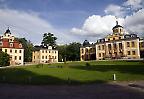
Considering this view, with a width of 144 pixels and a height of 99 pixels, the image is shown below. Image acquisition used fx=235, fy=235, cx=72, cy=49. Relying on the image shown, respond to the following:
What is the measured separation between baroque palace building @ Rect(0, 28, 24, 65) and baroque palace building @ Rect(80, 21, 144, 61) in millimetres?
36544

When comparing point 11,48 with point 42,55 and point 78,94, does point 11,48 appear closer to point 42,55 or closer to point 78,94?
point 42,55

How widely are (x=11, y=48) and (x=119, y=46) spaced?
158ft

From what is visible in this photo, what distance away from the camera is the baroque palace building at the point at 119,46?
3944 inches

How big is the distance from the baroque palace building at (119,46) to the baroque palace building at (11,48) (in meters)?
36.5

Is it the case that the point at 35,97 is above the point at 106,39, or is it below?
below

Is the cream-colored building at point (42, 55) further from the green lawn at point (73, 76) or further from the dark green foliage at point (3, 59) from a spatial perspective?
the green lawn at point (73, 76)

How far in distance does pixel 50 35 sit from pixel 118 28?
167ft

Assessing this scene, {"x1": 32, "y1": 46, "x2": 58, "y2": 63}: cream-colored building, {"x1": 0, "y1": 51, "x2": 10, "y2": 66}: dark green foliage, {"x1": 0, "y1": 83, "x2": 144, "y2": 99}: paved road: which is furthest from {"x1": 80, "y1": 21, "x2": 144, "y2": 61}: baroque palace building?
{"x1": 0, "y1": 83, "x2": 144, "y2": 99}: paved road

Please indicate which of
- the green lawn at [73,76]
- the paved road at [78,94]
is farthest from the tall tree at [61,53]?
the paved road at [78,94]

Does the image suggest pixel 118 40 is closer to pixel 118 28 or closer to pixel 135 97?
pixel 118 28

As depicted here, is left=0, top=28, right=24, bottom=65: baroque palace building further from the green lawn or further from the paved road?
the paved road

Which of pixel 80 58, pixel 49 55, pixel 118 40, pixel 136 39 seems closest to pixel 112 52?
pixel 118 40

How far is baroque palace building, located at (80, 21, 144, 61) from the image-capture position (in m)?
100

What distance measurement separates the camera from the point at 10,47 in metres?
104
